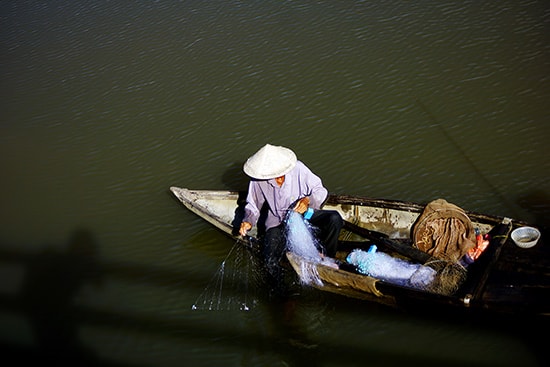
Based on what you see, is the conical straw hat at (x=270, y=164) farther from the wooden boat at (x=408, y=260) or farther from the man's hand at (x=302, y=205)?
the wooden boat at (x=408, y=260)

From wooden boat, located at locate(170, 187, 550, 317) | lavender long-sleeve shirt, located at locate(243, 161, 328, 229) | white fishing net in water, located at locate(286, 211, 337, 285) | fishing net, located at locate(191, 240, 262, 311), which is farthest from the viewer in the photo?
fishing net, located at locate(191, 240, 262, 311)

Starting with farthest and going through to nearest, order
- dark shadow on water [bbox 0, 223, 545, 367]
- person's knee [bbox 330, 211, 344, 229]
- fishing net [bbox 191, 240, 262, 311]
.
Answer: fishing net [bbox 191, 240, 262, 311], person's knee [bbox 330, 211, 344, 229], dark shadow on water [bbox 0, 223, 545, 367]

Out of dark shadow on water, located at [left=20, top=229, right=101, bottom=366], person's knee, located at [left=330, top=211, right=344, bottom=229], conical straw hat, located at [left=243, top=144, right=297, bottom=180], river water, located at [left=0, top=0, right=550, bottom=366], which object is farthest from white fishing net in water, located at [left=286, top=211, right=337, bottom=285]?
dark shadow on water, located at [left=20, top=229, right=101, bottom=366]

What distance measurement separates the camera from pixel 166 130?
9.68m

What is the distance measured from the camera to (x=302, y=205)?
21.1ft

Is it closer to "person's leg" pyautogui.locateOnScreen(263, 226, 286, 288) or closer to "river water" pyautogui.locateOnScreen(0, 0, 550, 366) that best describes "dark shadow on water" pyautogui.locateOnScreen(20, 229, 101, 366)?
"river water" pyautogui.locateOnScreen(0, 0, 550, 366)

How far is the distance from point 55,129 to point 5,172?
3.97 feet

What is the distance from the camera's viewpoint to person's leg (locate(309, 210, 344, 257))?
6.38 meters

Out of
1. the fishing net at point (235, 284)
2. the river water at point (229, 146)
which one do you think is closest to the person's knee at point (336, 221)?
the river water at point (229, 146)

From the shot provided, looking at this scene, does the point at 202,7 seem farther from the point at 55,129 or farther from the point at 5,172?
the point at 5,172

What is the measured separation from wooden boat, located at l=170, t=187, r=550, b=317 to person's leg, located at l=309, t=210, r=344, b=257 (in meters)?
0.29

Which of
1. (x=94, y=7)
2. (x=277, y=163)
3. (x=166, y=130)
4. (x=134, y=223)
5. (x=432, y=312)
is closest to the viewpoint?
(x=432, y=312)

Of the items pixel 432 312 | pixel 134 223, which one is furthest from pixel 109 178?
pixel 432 312

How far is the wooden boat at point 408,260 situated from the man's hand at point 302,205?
530 millimetres
